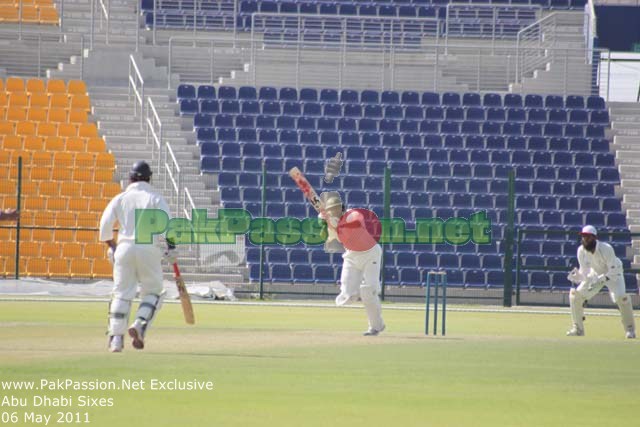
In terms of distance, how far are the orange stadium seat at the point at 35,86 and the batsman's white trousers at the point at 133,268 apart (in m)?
20.8

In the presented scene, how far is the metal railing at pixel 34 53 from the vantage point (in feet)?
117

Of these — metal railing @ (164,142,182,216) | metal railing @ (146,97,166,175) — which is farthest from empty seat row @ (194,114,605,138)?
metal railing @ (164,142,182,216)

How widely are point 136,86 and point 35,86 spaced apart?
2.58 meters

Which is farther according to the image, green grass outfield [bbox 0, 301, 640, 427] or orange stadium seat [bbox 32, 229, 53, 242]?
orange stadium seat [bbox 32, 229, 53, 242]

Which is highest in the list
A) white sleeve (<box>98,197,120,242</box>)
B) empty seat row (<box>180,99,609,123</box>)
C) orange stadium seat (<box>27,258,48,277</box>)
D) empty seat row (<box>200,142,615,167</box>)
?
empty seat row (<box>180,99,609,123</box>)

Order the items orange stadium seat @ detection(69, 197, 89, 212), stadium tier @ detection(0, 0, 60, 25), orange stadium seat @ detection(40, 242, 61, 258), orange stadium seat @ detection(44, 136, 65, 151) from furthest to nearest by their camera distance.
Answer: stadium tier @ detection(0, 0, 60, 25), orange stadium seat @ detection(44, 136, 65, 151), orange stadium seat @ detection(69, 197, 89, 212), orange stadium seat @ detection(40, 242, 61, 258)

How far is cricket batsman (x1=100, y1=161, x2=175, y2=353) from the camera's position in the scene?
13.4 meters

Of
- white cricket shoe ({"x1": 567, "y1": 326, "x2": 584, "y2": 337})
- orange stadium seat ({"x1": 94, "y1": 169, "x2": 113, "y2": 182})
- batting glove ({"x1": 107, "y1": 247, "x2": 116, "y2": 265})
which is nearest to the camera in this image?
batting glove ({"x1": 107, "y1": 247, "x2": 116, "y2": 265})

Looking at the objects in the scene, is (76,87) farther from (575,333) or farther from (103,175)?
(575,333)

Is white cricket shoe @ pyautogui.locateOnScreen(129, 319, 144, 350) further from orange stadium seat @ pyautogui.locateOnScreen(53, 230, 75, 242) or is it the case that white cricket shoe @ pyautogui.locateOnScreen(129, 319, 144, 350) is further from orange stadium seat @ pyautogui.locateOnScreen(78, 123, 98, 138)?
orange stadium seat @ pyautogui.locateOnScreen(78, 123, 98, 138)

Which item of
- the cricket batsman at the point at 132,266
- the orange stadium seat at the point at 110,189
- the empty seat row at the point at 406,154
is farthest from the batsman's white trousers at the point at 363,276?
the empty seat row at the point at 406,154

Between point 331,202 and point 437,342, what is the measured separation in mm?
3163

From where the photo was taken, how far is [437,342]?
1666 centimetres

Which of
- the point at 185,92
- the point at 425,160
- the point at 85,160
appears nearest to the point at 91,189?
the point at 85,160
